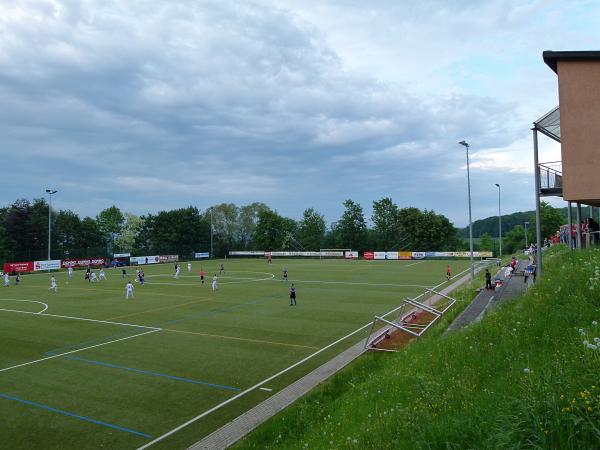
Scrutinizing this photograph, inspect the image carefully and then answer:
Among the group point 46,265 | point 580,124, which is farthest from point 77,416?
point 46,265

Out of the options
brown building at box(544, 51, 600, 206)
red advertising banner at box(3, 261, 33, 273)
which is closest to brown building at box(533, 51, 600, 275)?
brown building at box(544, 51, 600, 206)

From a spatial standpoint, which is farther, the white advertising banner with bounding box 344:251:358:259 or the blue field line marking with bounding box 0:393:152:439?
the white advertising banner with bounding box 344:251:358:259

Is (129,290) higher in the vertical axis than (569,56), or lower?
lower

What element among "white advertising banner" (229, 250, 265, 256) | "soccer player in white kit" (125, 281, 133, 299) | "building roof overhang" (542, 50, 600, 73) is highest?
"building roof overhang" (542, 50, 600, 73)

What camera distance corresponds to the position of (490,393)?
6816 millimetres

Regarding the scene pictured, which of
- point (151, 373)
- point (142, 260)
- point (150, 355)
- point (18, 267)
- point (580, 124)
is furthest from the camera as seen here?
point (142, 260)

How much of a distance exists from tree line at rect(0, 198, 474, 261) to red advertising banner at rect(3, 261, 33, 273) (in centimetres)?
1129

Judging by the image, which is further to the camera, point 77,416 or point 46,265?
point 46,265

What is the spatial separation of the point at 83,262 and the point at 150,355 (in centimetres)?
6253

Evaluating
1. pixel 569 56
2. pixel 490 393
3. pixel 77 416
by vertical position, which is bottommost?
pixel 77 416

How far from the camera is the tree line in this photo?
86.4 meters

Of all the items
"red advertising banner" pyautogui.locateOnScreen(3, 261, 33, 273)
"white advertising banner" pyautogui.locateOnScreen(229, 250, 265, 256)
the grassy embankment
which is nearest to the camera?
the grassy embankment

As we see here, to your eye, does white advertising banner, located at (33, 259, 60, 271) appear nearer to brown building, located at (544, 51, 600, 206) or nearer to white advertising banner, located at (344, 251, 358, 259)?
white advertising banner, located at (344, 251, 358, 259)

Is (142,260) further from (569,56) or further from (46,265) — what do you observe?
(569,56)
